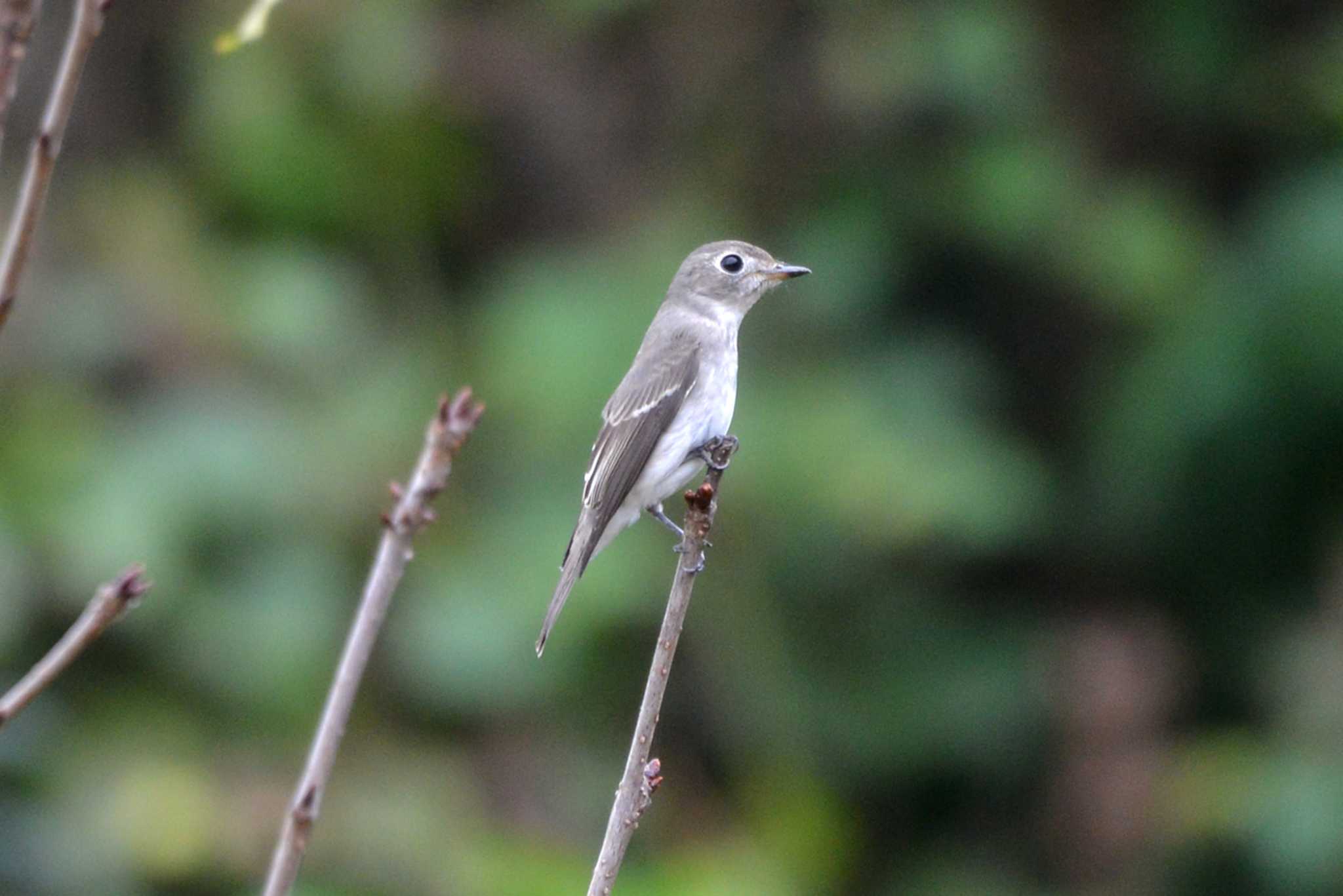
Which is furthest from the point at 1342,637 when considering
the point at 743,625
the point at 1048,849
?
the point at 743,625

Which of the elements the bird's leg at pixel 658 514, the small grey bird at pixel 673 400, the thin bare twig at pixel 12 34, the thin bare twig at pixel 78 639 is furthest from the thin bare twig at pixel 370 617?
the bird's leg at pixel 658 514

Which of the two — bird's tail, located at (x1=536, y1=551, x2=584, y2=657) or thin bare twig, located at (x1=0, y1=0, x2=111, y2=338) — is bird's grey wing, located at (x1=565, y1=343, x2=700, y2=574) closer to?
bird's tail, located at (x1=536, y1=551, x2=584, y2=657)

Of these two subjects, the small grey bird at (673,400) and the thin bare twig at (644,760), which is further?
the small grey bird at (673,400)

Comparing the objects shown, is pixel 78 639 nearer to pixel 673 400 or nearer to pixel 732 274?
pixel 673 400

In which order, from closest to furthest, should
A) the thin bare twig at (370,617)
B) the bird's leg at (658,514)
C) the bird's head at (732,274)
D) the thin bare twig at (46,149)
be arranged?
the thin bare twig at (46,149)
the thin bare twig at (370,617)
the bird's leg at (658,514)
the bird's head at (732,274)

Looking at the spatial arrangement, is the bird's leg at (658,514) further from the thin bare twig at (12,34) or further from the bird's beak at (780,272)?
the thin bare twig at (12,34)

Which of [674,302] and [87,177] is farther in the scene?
[87,177]

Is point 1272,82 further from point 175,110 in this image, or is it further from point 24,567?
point 24,567
